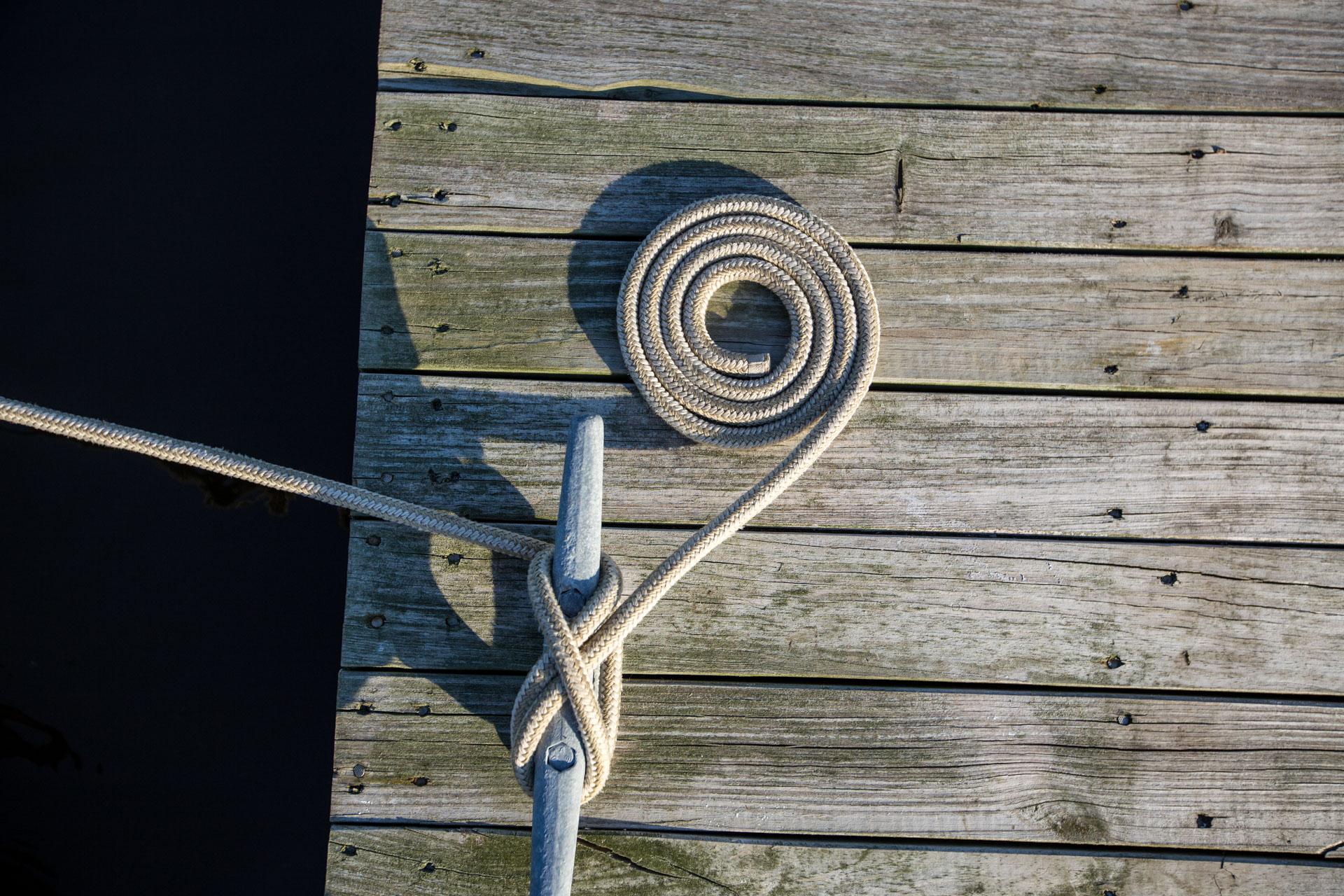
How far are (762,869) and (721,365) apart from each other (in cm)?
90

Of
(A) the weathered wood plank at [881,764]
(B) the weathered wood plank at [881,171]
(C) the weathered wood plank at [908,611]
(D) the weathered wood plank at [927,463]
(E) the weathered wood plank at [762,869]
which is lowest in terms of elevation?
(E) the weathered wood plank at [762,869]

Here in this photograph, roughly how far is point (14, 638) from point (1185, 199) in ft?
8.73

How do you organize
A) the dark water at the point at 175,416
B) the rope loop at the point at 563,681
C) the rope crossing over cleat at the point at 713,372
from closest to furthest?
1. the rope loop at the point at 563,681
2. the rope crossing over cleat at the point at 713,372
3. the dark water at the point at 175,416

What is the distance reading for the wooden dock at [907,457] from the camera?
131 centimetres

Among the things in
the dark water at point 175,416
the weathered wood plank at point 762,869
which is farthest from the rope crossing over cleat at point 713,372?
the dark water at point 175,416

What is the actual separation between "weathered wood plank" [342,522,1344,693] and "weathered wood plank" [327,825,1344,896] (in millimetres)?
302

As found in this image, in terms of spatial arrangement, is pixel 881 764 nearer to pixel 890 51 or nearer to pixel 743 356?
pixel 743 356

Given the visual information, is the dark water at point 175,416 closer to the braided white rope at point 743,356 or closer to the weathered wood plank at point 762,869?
the weathered wood plank at point 762,869

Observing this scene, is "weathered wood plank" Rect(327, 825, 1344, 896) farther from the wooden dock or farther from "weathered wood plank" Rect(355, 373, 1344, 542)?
"weathered wood plank" Rect(355, 373, 1344, 542)

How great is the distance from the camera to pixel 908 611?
1.33 meters

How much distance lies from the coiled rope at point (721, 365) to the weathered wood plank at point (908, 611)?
0.11 meters

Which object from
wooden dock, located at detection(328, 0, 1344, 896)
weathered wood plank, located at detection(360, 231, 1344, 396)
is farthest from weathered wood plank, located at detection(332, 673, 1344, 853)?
weathered wood plank, located at detection(360, 231, 1344, 396)

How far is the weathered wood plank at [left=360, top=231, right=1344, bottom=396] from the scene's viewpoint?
4.44 feet

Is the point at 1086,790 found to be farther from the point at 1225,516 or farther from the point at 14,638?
the point at 14,638
